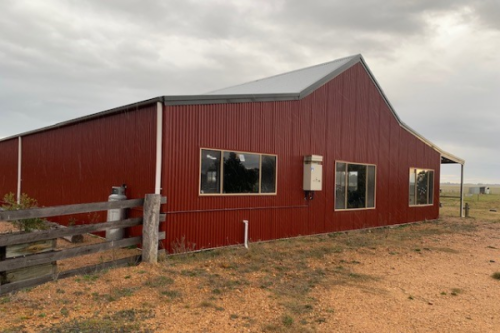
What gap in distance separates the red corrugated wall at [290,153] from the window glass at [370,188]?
0.96 feet

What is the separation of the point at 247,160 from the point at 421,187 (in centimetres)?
983

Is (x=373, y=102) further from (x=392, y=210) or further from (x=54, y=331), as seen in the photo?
(x=54, y=331)

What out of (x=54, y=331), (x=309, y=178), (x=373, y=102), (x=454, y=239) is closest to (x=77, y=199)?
(x=309, y=178)

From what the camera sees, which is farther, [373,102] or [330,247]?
[373,102]

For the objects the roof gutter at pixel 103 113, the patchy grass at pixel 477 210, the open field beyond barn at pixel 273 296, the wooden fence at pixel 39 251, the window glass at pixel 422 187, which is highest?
the roof gutter at pixel 103 113

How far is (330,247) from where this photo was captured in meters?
8.95

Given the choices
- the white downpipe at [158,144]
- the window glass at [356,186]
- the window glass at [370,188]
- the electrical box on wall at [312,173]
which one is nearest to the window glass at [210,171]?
the white downpipe at [158,144]

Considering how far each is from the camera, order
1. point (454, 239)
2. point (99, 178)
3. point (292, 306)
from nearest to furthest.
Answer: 1. point (292, 306)
2. point (99, 178)
3. point (454, 239)

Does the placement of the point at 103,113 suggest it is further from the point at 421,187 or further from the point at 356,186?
the point at 421,187

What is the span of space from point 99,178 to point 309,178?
5.38 metres

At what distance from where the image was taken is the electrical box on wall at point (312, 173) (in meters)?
9.91

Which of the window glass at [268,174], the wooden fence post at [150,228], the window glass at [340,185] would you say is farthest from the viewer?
the window glass at [340,185]

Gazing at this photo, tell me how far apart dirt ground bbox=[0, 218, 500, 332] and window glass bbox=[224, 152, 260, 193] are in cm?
138

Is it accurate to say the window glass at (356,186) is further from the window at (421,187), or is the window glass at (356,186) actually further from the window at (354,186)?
the window at (421,187)
